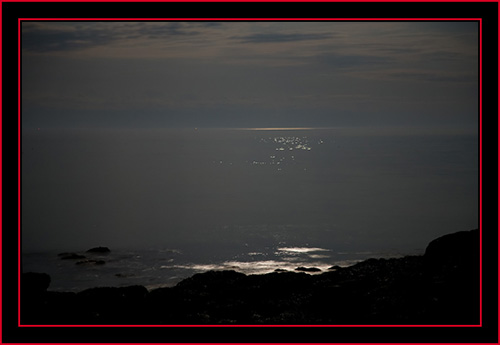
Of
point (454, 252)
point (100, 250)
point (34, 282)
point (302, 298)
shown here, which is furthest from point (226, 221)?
point (302, 298)

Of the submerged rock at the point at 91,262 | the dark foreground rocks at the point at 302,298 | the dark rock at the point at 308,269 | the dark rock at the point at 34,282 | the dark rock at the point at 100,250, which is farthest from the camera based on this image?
the dark rock at the point at 100,250

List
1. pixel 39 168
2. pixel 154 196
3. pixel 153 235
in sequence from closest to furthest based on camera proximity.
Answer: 1. pixel 153 235
2. pixel 154 196
3. pixel 39 168

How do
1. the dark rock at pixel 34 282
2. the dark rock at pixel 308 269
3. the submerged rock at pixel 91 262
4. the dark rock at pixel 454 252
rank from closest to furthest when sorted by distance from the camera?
1. the dark rock at pixel 454 252
2. the dark rock at pixel 34 282
3. the dark rock at pixel 308 269
4. the submerged rock at pixel 91 262

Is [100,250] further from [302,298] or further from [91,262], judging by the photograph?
[302,298]

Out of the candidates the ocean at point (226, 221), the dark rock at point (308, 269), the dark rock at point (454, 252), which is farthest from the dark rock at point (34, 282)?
the dark rock at point (454, 252)

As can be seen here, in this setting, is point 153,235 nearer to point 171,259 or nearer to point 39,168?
point 171,259

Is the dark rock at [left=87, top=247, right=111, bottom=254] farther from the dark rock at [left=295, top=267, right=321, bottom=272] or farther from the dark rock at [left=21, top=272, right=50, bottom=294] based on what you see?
the dark rock at [left=295, top=267, right=321, bottom=272]

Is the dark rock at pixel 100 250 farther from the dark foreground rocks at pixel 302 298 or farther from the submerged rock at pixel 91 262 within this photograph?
the dark foreground rocks at pixel 302 298

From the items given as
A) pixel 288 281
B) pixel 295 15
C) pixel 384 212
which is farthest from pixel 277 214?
pixel 295 15

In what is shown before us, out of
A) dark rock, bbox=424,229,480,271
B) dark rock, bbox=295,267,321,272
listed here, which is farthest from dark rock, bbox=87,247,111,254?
dark rock, bbox=424,229,480,271
